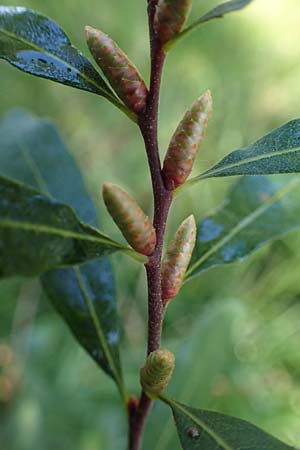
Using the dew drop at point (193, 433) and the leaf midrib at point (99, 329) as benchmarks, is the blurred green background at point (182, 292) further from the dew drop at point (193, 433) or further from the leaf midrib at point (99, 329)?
the dew drop at point (193, 433)

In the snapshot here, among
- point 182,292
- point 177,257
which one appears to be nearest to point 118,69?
point 177,257

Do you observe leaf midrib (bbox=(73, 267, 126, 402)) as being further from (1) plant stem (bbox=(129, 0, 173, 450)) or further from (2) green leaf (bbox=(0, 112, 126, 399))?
(1) plant stem (bbox=(129, 0, 173, 450))

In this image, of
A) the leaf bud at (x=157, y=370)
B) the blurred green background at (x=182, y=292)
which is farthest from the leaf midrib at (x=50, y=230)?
the blurred green background at (x=182, y=292)

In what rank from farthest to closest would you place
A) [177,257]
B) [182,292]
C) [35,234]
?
1. [182,292]
2. [177,257]
3. [35,234]

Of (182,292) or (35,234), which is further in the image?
(182,292)

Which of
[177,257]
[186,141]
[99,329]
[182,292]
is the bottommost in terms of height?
[182,292]

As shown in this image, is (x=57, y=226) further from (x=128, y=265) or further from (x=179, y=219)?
(x=179, y=219)

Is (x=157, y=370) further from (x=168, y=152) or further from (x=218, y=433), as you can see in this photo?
(x=168, y=152)

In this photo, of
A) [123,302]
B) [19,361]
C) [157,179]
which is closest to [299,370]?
[123,302]
